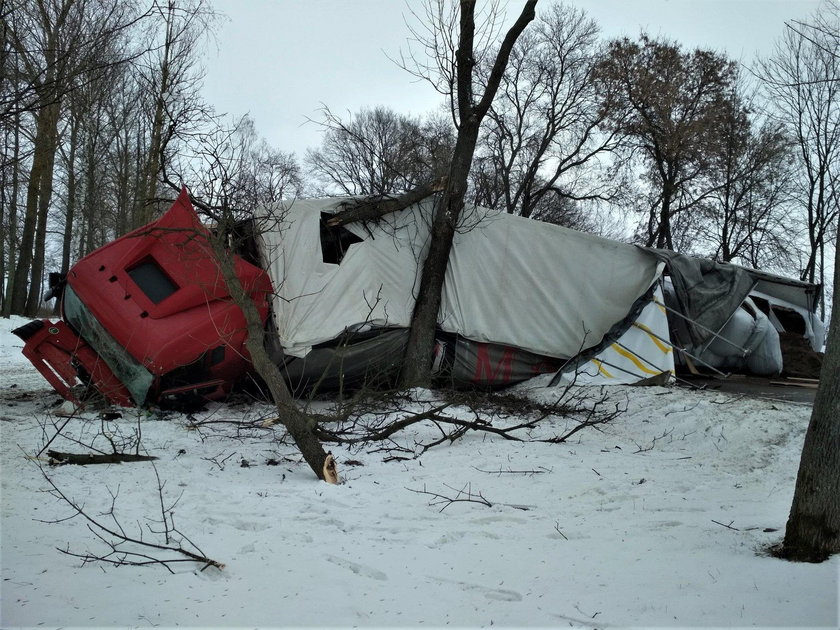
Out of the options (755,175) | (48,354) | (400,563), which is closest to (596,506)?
(400,563)

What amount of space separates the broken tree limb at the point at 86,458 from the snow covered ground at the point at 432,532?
118 millimetres

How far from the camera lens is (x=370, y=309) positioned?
7992 millimetres

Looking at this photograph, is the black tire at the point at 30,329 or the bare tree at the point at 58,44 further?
the black tire at the point at 30,329

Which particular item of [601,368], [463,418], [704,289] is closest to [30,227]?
[463,418]

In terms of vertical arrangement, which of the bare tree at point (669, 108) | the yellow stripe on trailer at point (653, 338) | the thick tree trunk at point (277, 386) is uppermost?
the bare tree at point (669, 108)

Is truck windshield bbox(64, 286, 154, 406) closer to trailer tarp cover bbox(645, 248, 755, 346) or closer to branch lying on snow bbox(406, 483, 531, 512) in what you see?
branch lying on snow bbox(406, 483, 531, 512)

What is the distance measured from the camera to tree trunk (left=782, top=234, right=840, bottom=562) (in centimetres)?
312

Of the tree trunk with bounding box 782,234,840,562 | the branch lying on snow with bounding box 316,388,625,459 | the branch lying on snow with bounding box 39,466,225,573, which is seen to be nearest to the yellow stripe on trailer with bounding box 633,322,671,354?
the branch lying on snow with bounding box 316,388,625,459

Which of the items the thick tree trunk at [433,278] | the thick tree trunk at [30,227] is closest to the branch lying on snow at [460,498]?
the thick tree trunk at [433,278]

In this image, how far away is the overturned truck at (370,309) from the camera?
269 inches

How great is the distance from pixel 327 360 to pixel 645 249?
5.25 meters

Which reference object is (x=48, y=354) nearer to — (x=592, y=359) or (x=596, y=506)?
(x=596, y=506)

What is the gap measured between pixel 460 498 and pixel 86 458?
9.80 ft

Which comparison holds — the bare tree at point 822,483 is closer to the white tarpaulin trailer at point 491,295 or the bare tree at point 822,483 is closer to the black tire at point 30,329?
the white tarpaulin trailer at point 491,295
